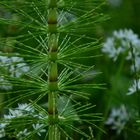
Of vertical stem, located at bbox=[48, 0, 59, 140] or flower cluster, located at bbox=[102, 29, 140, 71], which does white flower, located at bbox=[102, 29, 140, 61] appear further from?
vertical stem, located at bbox=[48, 0, 59, 140]

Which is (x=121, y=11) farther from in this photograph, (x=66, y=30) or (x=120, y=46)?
(x=66, y=30)

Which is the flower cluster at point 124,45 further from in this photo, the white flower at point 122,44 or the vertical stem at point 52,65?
the vertical stem at point 52,65

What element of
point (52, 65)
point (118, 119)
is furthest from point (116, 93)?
point (52, 65)

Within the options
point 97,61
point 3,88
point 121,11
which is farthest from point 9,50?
point 121,11

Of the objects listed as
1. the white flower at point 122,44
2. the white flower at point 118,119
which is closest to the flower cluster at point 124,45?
the white flower at point 122,44

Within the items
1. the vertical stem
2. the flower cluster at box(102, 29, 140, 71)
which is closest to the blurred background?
the flower cluster at box(102, 29, 140, 71)
